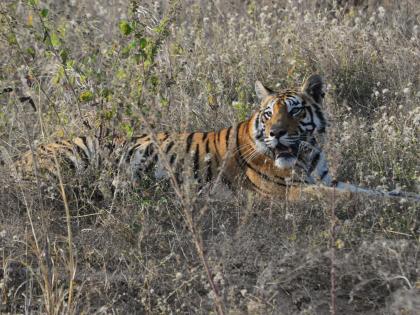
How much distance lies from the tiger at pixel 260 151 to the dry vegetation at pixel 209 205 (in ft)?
0.47

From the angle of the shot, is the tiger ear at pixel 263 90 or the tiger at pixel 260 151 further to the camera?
the tiger ear at pixel 263 90

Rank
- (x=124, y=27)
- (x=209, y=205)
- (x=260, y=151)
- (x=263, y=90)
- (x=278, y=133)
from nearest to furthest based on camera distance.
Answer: (x=124, y=27) → (x=209, y=205) → (x=278, y=133) → (x=260, y=151) → (x=263, y=90)

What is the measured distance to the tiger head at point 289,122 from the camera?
5789 mm

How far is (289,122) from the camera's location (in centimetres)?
579

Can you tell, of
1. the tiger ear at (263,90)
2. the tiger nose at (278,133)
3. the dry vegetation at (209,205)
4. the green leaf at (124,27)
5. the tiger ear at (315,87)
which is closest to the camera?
the dry vegetation at (209,205)

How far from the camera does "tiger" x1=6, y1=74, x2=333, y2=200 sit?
578cm

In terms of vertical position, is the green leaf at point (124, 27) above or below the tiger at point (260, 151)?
above

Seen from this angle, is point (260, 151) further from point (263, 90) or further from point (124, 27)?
point (124, 27)

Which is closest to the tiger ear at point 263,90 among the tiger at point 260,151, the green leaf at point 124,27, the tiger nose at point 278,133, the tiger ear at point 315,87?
the tiger at point 260,151

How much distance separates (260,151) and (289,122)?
314mm

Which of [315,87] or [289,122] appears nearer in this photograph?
[289,122]

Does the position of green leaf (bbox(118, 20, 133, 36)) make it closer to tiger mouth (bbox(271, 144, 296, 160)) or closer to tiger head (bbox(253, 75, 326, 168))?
tiger head (bbox(253, 75, 326, 168))

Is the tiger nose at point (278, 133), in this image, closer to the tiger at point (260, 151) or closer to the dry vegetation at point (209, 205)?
the tiger at point (260, 151)

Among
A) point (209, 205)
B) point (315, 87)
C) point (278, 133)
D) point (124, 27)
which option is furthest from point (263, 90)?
point (124, 27)
